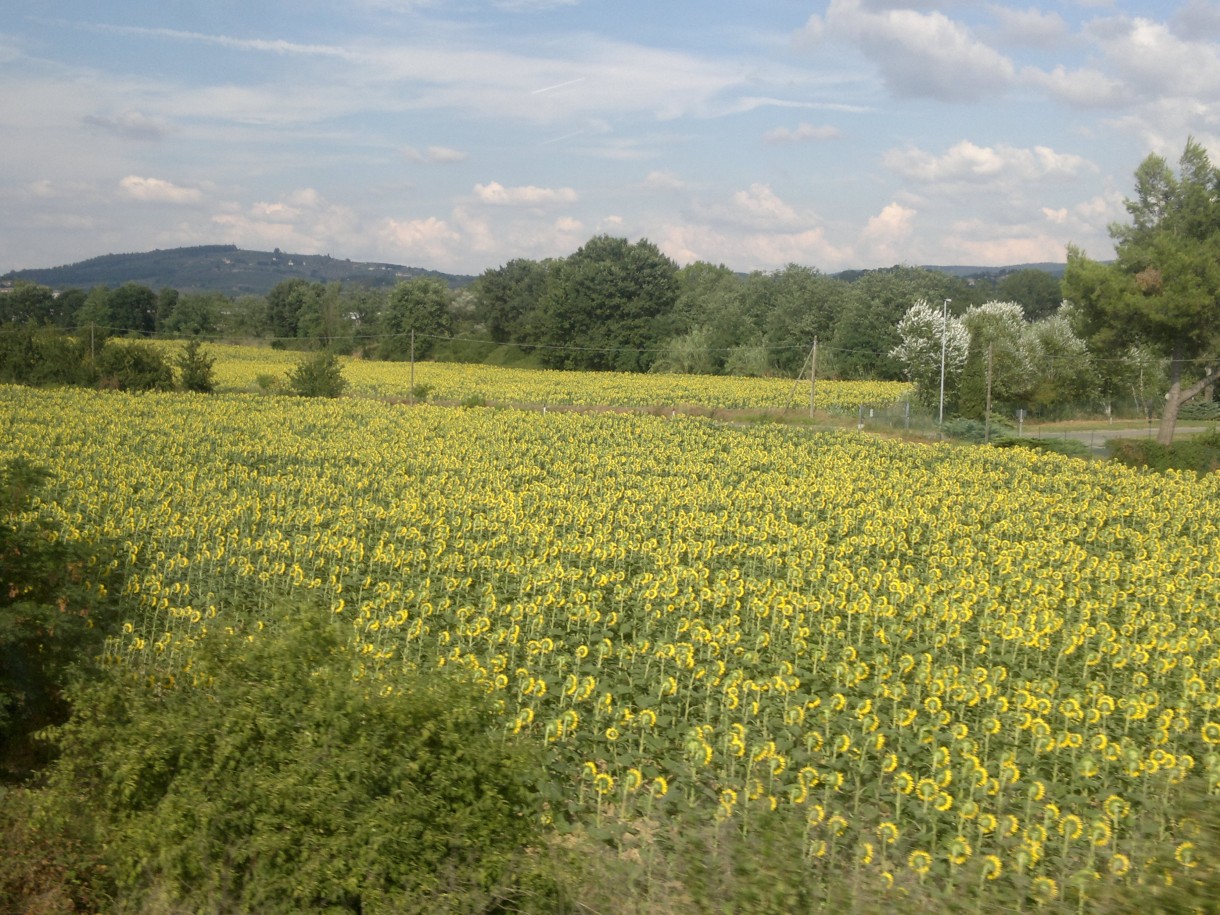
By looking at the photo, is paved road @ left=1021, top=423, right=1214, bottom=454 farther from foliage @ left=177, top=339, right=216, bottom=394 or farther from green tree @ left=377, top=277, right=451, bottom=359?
green tree @ left=377, top=277, right=451, bottom=359

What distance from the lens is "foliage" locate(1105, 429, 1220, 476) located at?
29.6 metres

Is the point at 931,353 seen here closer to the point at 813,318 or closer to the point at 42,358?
the point at 813,318

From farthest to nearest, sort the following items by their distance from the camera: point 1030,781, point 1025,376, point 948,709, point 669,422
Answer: point 1025,376 → point 669,422 → point 948,709 → point 1030,781

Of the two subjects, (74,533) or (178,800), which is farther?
(74,533)

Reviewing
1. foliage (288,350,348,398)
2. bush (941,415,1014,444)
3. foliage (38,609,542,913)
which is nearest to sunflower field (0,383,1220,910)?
foliage (38,609,542,913)

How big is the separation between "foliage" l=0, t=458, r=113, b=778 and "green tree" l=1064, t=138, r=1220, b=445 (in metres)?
35.5

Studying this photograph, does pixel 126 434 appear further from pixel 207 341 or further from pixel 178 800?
pixel 207 341

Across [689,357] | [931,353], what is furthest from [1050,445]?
[689,357]

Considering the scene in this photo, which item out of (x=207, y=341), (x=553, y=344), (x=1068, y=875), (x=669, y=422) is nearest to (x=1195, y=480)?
(x=669, y=422)

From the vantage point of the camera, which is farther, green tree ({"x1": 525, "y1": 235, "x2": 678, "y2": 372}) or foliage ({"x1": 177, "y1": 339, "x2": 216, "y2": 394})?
green tree ({"x1": 525, "y1": 235, "x2": 678, "y2": 372})

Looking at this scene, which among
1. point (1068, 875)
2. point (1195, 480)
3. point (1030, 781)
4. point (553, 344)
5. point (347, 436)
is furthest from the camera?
point (553, 344)

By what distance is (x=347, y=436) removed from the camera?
29797mm

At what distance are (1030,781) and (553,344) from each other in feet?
231

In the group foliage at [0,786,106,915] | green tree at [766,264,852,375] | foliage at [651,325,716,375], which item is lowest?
foliage at [0,786,106,915]
